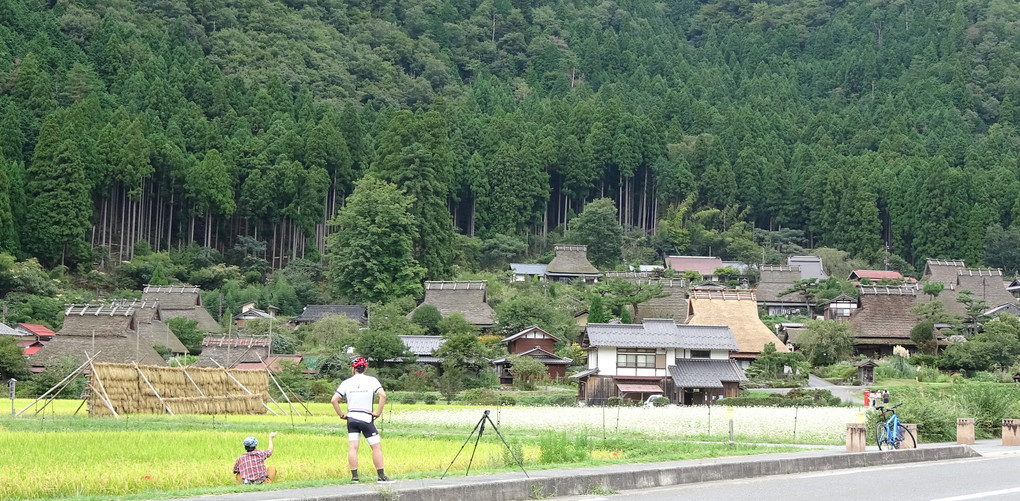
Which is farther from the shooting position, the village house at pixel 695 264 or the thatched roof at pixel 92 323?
the village house at pixel 695 264

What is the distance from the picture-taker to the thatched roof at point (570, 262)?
2623 inches

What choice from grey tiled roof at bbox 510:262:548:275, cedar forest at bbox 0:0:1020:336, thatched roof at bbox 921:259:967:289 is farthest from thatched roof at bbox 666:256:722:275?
thatched roof at bbox 921:259:967:289

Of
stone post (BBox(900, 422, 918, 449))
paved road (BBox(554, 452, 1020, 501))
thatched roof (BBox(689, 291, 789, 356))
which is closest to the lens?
paved road (BBox(554, 452, 1020, 501))

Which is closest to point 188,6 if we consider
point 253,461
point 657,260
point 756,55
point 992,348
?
point 657,260

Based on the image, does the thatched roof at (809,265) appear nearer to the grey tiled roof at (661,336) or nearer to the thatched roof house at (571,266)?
the thatched roof house at (571,266)

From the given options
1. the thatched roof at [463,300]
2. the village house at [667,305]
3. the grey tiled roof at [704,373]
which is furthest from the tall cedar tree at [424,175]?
the grey tiled roof at [704,373]

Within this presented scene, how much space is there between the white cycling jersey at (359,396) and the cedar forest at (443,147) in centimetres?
4104

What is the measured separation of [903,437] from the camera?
18.2m

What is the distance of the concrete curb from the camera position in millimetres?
11133

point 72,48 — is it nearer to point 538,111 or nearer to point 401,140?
point 401,140

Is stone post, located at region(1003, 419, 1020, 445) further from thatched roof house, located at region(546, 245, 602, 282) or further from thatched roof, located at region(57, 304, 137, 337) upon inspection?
thatched roof house, located at region(546, 245, 602, 282)

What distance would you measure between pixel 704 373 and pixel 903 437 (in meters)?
23.3

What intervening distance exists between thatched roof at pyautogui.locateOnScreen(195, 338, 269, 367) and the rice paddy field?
10374mm

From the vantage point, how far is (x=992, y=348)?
1703 inches
